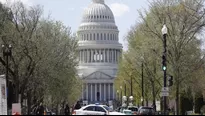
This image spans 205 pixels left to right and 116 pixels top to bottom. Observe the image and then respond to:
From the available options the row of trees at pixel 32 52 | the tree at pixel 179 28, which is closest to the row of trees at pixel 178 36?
the tree at pixel 179 28

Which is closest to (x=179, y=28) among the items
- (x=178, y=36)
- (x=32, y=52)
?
(x=178, y=36)

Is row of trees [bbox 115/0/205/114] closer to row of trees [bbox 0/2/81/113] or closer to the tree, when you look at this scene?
the tree

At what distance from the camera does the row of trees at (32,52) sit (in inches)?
2232

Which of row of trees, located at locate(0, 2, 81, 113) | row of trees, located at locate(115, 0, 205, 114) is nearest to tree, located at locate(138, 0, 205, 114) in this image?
row of trees, located at locate(115, 0, 205, 114)

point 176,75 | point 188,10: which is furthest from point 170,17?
point 176,75

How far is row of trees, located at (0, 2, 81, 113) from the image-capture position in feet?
186

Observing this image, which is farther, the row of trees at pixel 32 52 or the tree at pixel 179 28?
the row of trees at pixel 32 52

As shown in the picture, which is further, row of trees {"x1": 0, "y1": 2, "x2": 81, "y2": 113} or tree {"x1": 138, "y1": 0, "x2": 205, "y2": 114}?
row of trees {"x1": 0, "y1": 2, "x2": 81, "y2": 113}

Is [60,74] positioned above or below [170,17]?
below

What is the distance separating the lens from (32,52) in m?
57.4

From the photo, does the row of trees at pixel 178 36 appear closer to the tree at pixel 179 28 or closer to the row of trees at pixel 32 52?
the tree at pixel 179 28

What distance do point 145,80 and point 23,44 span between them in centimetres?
2359

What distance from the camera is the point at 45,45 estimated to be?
58.8 metres

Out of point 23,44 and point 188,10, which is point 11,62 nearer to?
point 23,44
